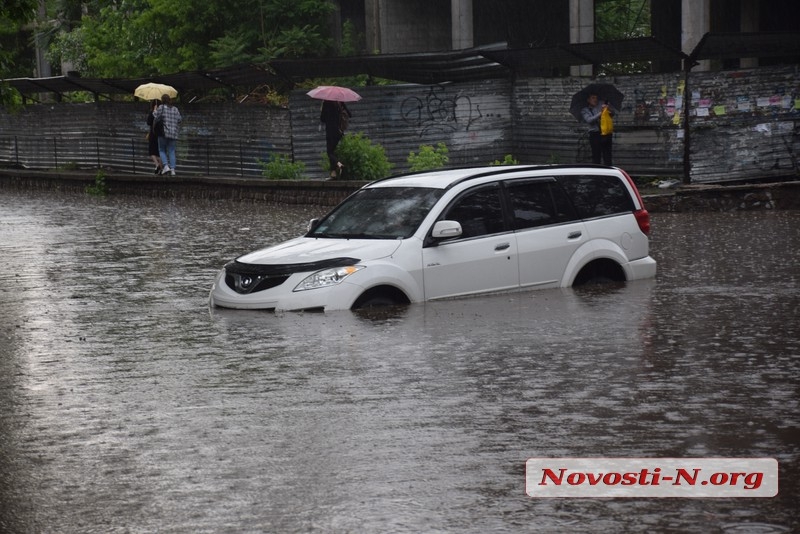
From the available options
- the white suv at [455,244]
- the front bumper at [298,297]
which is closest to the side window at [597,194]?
the white suv at [455,244]

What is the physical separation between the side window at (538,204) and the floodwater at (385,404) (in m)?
0.75

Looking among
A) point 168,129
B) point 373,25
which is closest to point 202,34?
point 373,25

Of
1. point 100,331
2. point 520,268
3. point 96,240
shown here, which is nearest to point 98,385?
point 100,331

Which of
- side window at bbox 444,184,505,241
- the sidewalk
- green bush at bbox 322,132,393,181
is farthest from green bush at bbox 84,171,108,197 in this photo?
side window at bbox 444,184,505,241

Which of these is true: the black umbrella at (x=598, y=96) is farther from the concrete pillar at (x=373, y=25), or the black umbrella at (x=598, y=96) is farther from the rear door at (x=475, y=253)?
the concrete pillar at (x=373, y=25)

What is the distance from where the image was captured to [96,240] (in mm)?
21281

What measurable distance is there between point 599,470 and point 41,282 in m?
10.7

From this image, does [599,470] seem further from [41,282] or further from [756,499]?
[41,282]

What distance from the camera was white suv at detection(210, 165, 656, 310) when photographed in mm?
12477

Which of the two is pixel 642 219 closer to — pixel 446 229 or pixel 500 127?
pixel 446 229

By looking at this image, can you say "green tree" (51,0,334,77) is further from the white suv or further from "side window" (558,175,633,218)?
the white suv

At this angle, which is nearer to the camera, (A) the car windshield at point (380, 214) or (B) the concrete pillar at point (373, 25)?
(A) the car windshield at point (380, 214)

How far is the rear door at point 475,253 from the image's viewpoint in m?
12.9

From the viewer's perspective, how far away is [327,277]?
12391 mm
